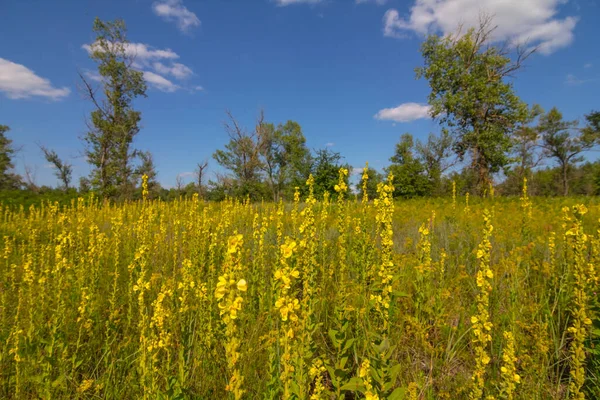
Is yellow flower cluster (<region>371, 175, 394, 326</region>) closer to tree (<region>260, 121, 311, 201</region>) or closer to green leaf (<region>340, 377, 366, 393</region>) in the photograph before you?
green leaf (<region>340, 377, 366, 393</region>)

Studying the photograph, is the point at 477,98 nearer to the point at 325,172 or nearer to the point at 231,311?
the point at 325,172

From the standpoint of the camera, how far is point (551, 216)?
7535 millimetres

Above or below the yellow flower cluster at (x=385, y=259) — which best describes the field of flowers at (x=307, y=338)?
below

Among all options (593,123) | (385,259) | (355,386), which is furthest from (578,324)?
(593,123)

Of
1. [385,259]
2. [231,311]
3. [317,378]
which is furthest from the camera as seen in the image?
[385,259]

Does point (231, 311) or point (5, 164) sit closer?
point (231, 311)

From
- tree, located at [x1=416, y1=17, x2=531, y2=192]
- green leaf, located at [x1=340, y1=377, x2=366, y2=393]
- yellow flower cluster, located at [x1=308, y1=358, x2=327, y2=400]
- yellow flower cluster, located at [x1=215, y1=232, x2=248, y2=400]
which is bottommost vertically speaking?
green leaf, located at [x1=340, y1=377, x2=366, y2=393]

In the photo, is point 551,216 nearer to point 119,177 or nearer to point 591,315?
point 591,315

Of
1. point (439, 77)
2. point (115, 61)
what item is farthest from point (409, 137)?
point (115, 61)

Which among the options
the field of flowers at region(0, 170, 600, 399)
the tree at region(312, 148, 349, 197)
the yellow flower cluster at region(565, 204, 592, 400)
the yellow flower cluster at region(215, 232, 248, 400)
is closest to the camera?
the yellow flower cluster at region(215, 232, 248, 400)

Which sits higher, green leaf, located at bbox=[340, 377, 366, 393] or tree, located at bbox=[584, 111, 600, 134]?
tree, located at bbox=[584, 111, 600, 134]

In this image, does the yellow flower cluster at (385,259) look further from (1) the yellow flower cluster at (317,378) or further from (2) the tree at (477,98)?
(2) the tree at (477,98)

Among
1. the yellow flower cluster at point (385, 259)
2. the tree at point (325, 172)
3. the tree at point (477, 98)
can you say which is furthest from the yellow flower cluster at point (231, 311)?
the tree at point (477, 98)

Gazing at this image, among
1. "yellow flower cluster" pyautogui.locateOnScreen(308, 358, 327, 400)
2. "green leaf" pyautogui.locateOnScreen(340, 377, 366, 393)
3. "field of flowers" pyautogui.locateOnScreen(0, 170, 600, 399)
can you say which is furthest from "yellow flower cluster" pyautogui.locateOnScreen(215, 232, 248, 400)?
"green leaf" pyautogui.locateOnScreen(340, 377, 366, 393)
